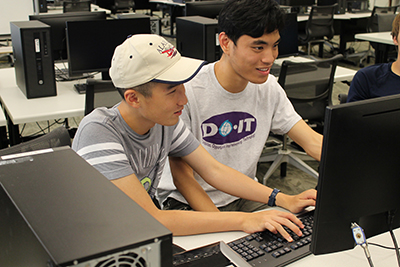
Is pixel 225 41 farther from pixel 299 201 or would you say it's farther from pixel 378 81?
pixel 378 81

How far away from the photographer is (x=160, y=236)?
0.44 meters

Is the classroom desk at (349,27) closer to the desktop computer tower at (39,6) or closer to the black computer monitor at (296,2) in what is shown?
the black computer monitor at (296,2)

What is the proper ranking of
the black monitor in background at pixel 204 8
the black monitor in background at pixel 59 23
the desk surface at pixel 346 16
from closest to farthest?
the black monitor in background at pixel 59 23
the black monitor in background at pixel 204 8
the desk surface at pixel 346 16

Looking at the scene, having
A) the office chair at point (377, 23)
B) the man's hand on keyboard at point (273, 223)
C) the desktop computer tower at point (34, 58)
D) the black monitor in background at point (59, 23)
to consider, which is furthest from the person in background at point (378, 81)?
the office chair at point (377, 23)

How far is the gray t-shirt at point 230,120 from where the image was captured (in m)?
1.58

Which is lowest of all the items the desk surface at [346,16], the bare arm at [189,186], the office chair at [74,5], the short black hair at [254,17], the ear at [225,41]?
the bare arm at [189,186]

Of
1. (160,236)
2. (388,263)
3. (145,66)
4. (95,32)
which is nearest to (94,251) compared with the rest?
(160,236)

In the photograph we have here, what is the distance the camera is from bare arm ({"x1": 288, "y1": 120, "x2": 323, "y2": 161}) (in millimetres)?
1566

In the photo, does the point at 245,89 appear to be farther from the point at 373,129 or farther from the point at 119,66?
the point at 373,129

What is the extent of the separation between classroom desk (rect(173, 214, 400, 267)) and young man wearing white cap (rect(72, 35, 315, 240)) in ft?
0.07

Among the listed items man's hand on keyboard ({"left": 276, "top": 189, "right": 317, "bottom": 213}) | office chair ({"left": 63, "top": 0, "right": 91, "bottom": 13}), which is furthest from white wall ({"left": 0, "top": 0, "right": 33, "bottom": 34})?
man's hand on keyboard ({"left": 276, "top": 189, "right": 317, "bottom": 213})

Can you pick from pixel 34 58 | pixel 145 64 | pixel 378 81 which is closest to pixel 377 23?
pixel 378 81

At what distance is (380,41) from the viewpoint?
451 centimetres

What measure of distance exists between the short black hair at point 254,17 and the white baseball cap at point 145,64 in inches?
17.6
